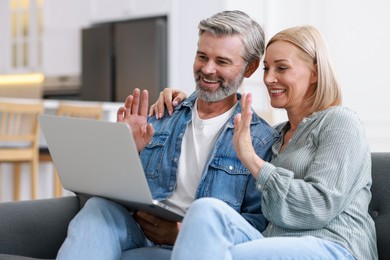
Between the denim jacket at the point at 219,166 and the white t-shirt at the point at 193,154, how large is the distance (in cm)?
2

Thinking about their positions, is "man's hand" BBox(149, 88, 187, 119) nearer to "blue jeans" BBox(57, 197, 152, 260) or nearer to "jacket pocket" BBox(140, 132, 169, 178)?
"jacket pocket" BBox(140, 132, 169, 178)

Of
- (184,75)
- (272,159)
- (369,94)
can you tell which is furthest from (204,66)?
(184,75)

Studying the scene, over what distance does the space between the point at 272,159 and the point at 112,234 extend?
0.52m

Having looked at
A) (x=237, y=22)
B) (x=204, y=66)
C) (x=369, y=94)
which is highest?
(x=237, y=22)

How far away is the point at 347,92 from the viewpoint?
5.76 meters

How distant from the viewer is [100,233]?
72.1 inches

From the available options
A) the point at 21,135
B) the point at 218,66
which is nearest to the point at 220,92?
the point at 218,66

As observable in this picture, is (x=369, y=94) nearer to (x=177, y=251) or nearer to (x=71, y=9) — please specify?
(x=71, y=9)

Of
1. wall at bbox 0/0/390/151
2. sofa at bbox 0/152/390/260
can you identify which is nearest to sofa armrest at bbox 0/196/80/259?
sofa at bbox 0/152/390/260

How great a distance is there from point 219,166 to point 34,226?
0.64 m

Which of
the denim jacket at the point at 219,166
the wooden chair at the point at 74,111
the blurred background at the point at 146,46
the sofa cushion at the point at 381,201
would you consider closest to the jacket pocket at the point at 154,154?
the denim jacket at the point at 219,166

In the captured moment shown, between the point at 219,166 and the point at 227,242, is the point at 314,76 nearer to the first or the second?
the point at 219,166

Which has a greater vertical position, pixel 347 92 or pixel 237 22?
pixel 237 22

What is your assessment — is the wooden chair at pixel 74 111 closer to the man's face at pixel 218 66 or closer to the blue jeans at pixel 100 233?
the man's face at pixel 218 66
